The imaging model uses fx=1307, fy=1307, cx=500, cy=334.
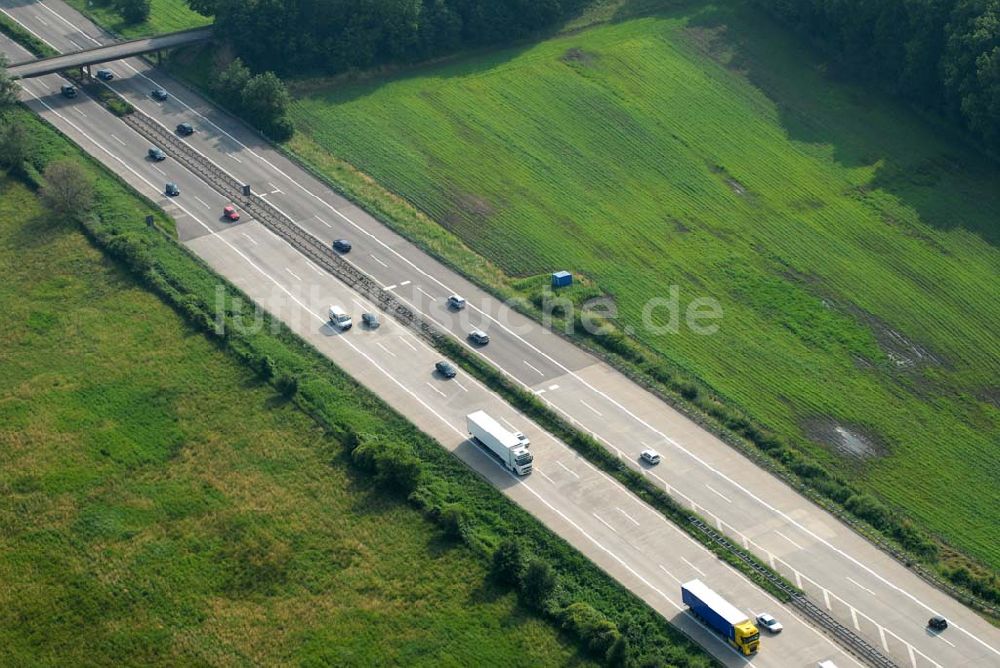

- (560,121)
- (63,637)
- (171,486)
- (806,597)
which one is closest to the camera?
(63,637)

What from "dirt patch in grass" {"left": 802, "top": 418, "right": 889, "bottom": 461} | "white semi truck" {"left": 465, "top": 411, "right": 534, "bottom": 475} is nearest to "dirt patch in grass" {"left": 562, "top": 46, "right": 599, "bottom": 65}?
"dirt patch in grass" {"left": 802, "top": 418, "right": 889, "bottom": 461}

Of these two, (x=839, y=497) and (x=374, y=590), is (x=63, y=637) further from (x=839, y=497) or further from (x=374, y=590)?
(x=839, y=497)

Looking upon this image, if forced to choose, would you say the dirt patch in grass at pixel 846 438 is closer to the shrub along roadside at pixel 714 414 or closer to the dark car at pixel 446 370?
the shrub along roadside at pixel 714 414

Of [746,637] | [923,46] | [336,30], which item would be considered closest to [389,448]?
[746,637]

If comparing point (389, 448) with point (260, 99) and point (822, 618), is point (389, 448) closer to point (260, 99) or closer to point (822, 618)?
point (822, 618)

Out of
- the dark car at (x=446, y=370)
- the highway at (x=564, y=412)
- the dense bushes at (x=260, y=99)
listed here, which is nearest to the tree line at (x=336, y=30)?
the dense bushes at (x=260, y=99)

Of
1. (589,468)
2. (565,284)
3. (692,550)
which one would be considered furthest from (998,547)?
(565,284)
